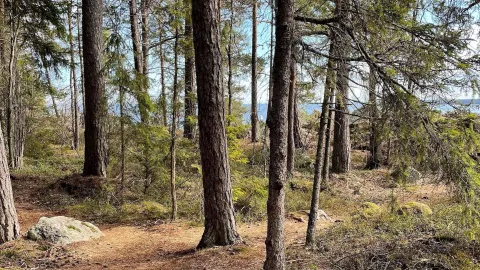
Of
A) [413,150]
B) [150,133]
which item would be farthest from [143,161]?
[413,150]

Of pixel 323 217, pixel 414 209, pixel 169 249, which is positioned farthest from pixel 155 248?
pixel 414 209

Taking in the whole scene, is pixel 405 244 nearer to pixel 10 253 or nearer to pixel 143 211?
pixel 10 253

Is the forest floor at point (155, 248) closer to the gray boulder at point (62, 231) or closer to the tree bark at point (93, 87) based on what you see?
the gray boulder at point (62, 231)

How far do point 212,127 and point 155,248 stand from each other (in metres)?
2.47

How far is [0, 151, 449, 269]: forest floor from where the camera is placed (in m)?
4.83

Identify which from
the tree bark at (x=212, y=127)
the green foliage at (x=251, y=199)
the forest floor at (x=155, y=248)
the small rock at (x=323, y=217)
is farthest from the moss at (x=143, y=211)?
the small rock at (x=323, y=217)

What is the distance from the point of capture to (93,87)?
914 cm

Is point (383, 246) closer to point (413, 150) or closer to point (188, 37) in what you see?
point (413, 150)

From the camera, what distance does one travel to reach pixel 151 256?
5.57 m

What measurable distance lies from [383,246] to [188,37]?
5123 mm

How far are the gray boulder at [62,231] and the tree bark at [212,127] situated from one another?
239 cm

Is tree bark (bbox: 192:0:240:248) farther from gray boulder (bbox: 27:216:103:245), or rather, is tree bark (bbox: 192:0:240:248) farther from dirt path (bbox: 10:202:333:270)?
gray boulder (bbox: 27:216:103:245)

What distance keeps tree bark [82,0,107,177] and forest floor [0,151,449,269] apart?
1615 mm

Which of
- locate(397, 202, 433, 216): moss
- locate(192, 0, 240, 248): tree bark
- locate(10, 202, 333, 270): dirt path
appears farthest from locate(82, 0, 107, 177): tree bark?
locate(397, 202, 433, 216): moss
